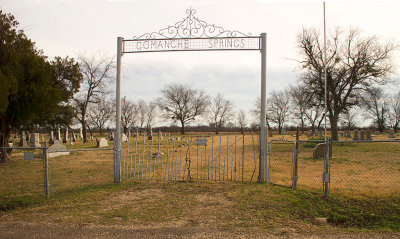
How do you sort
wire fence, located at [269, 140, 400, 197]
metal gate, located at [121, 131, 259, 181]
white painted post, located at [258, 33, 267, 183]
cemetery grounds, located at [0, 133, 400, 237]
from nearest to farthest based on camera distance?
cemetery grounds, located at [0, 133, 400, 237]
wire fence, located at [269, 140, 400, 197]
white painted post, located at [258, 33, 267, 183]
metal gate, located at [121, 131, 259, 181]

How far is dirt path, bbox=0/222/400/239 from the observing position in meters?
4.78

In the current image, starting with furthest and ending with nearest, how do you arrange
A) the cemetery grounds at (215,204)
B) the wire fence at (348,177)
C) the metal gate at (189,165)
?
1. the metal gate at (189,165)
2. the wire fence at (348,177)
3. the cemetery grounds at (215,204)

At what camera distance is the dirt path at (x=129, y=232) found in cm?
478

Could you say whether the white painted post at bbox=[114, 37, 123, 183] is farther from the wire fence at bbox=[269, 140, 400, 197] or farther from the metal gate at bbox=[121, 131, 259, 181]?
the wire fence at bbox=[269, 140, 400, 197]

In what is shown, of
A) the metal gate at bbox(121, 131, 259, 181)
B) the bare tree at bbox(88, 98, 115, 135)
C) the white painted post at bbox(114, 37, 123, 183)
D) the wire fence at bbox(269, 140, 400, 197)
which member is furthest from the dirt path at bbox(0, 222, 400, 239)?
the bare tree at bbox(88, 98, 115, 135)

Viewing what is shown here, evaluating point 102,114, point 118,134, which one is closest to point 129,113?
point 102,114

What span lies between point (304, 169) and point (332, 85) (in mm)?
19028

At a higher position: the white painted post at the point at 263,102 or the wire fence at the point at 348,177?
the white painted post at the point at 263,102

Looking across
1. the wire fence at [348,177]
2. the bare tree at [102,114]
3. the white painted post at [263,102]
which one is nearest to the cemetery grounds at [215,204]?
the wire fence at [348,177]

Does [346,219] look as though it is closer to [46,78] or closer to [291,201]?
[291,201]

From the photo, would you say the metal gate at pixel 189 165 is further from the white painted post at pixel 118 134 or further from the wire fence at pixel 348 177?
the wire fence at pixel 348 177

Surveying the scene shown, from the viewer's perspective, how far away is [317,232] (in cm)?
494

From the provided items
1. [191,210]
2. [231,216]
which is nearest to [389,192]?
[231,216]

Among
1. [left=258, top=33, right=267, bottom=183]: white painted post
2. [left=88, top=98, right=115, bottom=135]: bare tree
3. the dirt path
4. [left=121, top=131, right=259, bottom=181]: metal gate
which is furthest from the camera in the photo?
[left=88, top=98, right=115, bottom=135]: bare tree
